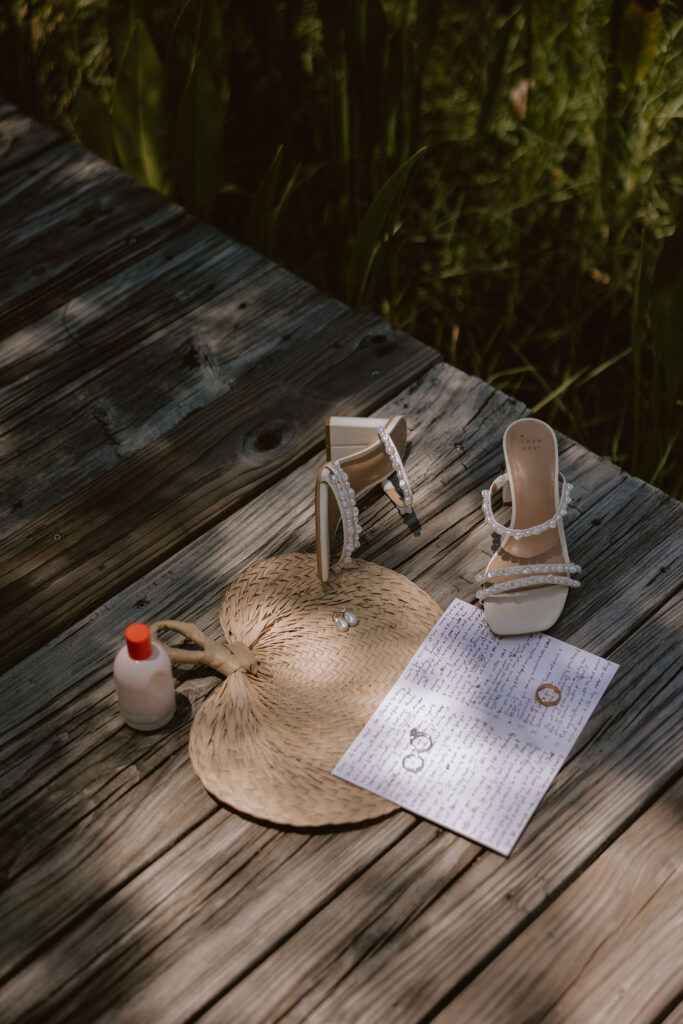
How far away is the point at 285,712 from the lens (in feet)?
4.92

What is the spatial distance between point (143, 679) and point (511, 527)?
0.69m

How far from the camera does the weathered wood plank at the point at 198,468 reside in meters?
1.72

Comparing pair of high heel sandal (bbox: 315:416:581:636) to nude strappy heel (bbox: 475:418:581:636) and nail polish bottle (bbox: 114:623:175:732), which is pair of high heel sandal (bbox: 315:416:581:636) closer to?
nude strappy heel (bbox: 475:418:581:636)

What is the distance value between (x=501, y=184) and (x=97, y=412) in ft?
4.37

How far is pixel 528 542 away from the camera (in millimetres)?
1705

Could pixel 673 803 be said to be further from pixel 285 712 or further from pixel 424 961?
pixel 285 712

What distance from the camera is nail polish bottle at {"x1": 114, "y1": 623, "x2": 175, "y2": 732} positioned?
1387 millimetres

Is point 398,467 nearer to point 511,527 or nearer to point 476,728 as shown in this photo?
point 511,527

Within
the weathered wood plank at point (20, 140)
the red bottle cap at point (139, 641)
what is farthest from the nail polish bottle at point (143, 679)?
the weathered wood plank at point (20, 140)

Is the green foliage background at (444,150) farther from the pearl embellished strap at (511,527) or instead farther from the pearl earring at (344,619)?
the pearl earring at (344,619)

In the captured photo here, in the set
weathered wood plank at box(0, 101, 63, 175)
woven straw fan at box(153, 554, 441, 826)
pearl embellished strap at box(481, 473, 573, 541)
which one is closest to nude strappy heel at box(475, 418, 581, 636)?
pearl embellished strap at box(481, 473, 573, 541)

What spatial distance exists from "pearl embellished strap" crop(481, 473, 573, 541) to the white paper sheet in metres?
0.14

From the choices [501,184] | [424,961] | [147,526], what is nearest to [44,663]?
[147,526]

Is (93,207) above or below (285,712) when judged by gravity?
above
